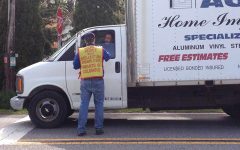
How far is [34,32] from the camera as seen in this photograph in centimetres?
1878

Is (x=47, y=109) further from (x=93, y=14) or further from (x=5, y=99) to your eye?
(x=93, y=14)

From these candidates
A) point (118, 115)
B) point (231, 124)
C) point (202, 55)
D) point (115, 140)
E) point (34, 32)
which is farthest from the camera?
point (34, 32)

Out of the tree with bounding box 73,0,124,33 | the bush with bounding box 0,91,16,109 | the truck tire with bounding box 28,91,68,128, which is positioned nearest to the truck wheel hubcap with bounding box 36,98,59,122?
the truck tire with bounding box 28,91,68,128

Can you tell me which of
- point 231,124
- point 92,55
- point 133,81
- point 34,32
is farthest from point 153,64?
point 34,32

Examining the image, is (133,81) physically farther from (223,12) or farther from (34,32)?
(34,32)

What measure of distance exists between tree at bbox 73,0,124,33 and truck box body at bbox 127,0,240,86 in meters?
10.0

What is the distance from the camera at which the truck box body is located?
9688 mm

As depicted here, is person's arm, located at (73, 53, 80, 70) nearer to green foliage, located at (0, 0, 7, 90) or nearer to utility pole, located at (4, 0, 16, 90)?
utility pole, located at (4, 0, 16, 90)

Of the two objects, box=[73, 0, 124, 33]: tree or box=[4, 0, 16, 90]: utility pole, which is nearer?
box=[4, 0, 16, 90]: utility pole

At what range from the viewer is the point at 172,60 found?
31.9ft

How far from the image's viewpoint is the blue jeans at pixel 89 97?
30.4 ft

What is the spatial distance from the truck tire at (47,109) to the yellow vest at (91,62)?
1145 millimetres

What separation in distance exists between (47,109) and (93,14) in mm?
10149

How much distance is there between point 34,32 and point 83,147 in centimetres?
1120
